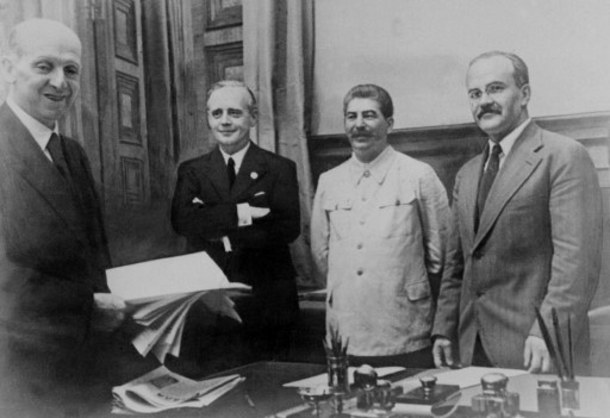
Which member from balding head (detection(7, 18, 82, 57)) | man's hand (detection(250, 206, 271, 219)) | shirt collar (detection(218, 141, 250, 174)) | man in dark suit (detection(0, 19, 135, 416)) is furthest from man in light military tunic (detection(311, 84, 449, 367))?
balding head (detection(7, 18, 82, 57))

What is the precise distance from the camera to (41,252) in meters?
2.54

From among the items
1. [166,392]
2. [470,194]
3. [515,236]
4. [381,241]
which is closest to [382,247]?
[381,241]

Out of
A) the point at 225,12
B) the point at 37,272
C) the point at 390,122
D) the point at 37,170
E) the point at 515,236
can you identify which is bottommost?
the point at 37,272

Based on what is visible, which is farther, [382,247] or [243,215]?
[243,215]

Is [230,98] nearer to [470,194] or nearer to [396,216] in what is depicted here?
[396,216]

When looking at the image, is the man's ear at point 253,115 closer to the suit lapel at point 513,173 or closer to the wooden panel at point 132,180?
the wooden panel at point 132,180

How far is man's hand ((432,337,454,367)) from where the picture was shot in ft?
7.75

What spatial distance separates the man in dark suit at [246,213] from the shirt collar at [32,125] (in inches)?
19.4

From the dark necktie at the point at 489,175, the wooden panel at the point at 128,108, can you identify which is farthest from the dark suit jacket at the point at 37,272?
the dark necktie at the point at 489,175

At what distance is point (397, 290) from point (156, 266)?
0.87 metres

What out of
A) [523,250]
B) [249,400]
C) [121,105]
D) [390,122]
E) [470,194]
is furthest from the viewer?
[121,105]

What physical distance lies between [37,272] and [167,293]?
1.45ft

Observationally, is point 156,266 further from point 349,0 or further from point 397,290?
point 349,0

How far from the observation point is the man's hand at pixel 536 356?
2123 mm
